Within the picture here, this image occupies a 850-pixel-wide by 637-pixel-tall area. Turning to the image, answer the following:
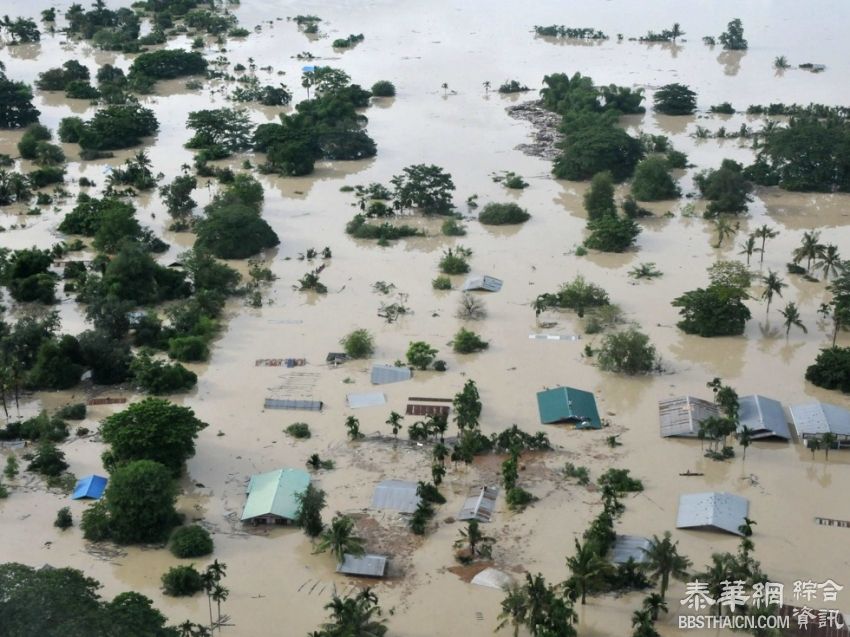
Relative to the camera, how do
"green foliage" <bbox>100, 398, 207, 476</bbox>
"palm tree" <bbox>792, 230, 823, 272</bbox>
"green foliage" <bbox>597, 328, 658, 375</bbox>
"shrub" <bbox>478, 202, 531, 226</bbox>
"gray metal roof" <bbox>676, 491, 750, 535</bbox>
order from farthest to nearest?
"shrub" <bbox>478, 202, 531, 226</bbox> < "palm tree" <bbox>792, 230, 823, 272</bbox> < "green foliage" <bbox>597, 328, 658, 375</bbox> < "green foliage" <bbox>100, 398, 207, 476</bbox> < "gray metal roof" <bbox>676, 491, 750, 535</bbox>

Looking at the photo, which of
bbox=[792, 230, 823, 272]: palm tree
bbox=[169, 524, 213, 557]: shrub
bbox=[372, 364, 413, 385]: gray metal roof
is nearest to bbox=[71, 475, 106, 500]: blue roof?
bbox=[169, 524, 213, 557]: shrub

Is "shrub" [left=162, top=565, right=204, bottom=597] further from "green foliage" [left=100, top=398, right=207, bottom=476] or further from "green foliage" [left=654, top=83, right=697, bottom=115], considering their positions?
"green foliage" [left=654, top=83, right=697, bottom=115]

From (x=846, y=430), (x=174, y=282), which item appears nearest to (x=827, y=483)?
(x=846, y=430)

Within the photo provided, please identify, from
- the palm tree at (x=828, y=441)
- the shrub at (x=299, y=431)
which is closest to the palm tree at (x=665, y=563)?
the palm tree at (x=828, y=441)

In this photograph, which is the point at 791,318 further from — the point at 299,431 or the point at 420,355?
the point at 299,431

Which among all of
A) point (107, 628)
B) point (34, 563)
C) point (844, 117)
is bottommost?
point (844, 117)

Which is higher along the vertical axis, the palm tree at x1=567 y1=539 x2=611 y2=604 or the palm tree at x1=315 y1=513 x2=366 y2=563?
the palm tree at x1=567 y1=539 x2=611 y2=604

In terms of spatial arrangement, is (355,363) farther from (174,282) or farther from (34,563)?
(34,563)

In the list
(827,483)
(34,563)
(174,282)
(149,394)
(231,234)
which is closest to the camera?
(34,563)
